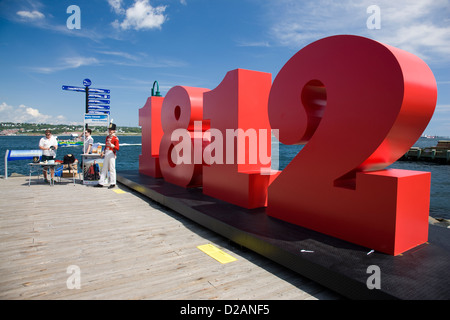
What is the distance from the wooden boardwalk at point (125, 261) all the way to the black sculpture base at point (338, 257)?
Result: 19 centimetres

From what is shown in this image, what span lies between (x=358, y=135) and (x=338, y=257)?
142cm

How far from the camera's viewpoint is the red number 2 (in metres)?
3.12

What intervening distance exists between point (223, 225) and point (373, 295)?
223cm

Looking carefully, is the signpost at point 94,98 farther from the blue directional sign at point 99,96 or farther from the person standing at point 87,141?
the person standing at point 87,141

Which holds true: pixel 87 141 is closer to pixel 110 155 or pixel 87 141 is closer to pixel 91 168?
pixel 91 168

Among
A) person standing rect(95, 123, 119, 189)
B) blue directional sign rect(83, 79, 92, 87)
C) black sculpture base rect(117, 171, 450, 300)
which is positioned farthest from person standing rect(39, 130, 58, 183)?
black sculpture base rect(117, 171, 450, 300)

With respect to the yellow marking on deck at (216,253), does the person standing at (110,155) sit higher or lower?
higher

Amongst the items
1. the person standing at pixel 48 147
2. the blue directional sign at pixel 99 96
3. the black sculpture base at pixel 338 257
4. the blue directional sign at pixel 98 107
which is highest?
the blue directional sign at pixel 99 96

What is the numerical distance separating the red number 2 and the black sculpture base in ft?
0.72

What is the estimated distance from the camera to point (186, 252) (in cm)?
388

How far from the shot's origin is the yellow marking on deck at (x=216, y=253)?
3.65m

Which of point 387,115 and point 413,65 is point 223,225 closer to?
point 387,115

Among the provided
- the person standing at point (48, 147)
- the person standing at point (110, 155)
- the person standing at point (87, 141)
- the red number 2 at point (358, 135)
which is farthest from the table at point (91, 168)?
the red number 2 at point (358, 135)
